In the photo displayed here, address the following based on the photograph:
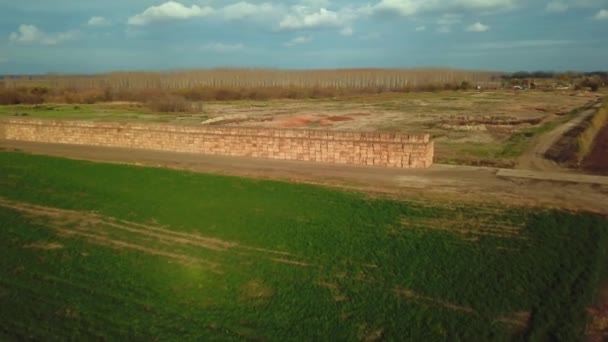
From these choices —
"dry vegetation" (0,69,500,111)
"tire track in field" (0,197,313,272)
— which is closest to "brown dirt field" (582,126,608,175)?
"tire track in field" (0,197,313,272)

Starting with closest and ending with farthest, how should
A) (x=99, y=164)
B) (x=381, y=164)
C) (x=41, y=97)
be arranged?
Result: (x=381, y=164), (x=99, y=164), (x=41, y=97)

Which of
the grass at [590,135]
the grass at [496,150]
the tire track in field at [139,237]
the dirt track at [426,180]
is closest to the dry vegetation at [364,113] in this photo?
the grass at [496,150]

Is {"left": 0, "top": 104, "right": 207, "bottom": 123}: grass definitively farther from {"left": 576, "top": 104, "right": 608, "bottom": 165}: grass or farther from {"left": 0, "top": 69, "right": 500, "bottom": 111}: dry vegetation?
{"left": 576, "top": 104, "right": 608, "bottom": 165}: grass

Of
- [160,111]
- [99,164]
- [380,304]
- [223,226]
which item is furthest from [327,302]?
[160,111]

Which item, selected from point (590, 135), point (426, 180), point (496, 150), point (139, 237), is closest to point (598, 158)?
point (496, 150)

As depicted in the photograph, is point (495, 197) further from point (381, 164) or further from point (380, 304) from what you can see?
point (380, 304)

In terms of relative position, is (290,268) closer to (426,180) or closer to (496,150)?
(426,180)

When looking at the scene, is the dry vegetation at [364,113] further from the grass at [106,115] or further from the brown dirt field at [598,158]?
the brown dirt field at [598,158]
